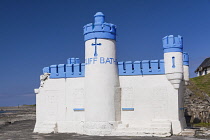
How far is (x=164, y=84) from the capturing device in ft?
65.5

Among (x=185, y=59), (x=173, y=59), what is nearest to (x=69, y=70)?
(x=173, y=59)

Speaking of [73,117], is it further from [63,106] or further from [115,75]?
[115,75]

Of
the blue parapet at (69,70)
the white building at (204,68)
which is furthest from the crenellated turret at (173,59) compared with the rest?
the white building at (204,68)

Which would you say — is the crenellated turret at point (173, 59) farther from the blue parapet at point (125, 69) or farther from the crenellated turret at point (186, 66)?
the crenellated turret at point (186, 66)

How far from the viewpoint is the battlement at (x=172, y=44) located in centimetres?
1975

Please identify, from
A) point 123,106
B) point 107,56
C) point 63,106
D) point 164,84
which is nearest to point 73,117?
point 63,106

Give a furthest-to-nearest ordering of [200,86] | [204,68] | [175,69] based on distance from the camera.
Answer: [204,68], [200,86], [175,69]

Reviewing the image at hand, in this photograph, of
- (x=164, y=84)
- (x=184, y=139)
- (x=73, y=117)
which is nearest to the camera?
(x=184, y=139)

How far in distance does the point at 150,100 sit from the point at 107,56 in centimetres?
427

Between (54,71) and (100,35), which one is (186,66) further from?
(54,71)

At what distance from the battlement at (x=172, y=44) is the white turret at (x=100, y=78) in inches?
144

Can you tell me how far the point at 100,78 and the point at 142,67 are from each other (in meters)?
3.12

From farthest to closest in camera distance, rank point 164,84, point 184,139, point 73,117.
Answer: point 73,117, point 164,84, point 184,139

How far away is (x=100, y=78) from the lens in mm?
20062
